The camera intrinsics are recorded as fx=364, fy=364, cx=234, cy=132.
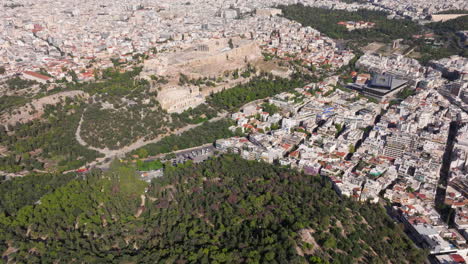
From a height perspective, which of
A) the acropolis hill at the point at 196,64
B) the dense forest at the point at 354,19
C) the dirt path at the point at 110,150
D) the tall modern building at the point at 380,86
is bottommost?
the dirt path at the point at 110,150

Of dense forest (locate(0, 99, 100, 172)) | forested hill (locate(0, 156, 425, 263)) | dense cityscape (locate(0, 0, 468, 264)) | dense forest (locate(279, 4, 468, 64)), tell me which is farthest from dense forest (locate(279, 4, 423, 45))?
dense forest (locate(0, 99, 100, 172))

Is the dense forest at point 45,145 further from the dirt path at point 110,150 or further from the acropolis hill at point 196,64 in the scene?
the acropolis hill at point 196,64

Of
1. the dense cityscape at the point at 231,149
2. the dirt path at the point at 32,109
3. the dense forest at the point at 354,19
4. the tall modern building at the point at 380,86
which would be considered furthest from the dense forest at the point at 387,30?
the dirt path at the point at 32,109

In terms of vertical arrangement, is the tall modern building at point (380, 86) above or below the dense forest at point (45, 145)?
above

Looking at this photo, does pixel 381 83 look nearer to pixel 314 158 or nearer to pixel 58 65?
pixel 314 158

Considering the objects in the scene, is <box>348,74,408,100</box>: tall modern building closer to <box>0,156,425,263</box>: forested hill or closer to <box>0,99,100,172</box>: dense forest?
<box>0,156,425,263</box>: forested hill

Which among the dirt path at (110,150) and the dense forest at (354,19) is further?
the dense forest at (354,19)

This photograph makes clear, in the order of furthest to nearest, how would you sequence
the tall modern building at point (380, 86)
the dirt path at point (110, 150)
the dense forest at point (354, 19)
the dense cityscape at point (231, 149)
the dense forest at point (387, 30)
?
the dense forest at point (354, 19)
the dense forest at point (387, 30)
the tall modern building at point (380, 86)
the dirt path at point (110, 150)
the dense cityscape at point (231, 149)

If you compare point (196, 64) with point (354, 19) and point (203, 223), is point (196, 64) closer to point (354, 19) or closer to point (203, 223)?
point (203, 223)
